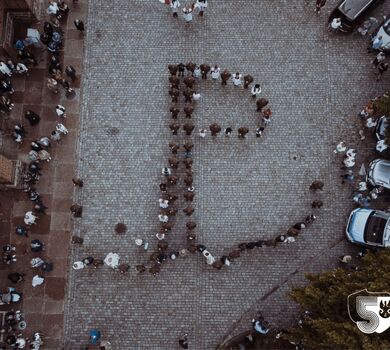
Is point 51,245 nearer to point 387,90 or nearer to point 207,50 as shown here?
point 207,50

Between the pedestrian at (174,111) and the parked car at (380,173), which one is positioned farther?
the pedestrian at (174,111)

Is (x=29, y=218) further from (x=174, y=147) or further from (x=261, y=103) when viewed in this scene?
(x=261, y=103)

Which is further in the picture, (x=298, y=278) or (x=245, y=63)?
(x=245, y=63)

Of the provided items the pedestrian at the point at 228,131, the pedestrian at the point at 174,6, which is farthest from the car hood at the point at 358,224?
the pedestrian at the point at 174,6

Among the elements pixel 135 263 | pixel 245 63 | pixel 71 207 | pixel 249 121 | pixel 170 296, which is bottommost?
pixel 170 296

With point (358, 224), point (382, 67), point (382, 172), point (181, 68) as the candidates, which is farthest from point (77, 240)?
point (382, 67)

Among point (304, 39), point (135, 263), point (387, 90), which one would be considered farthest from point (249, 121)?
point (135, 263)

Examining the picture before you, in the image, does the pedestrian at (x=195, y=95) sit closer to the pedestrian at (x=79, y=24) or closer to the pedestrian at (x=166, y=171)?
the pedestrian at (x=166, y=171)
